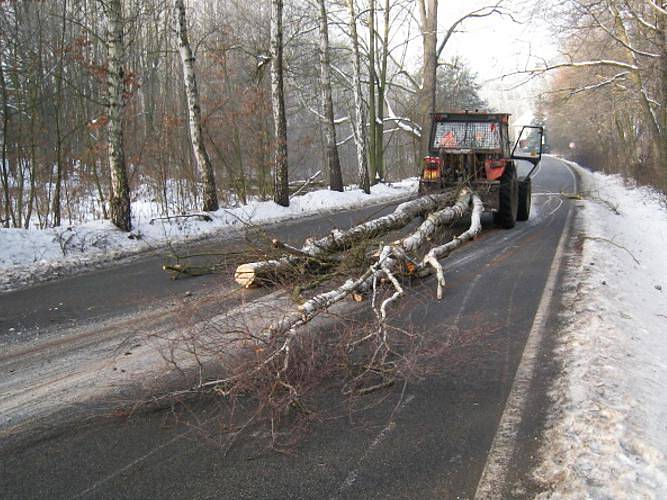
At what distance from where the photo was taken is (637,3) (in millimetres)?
16344

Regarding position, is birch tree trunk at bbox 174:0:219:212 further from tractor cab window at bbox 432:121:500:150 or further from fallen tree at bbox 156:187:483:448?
fallen tree at bbox 156:187:483:448

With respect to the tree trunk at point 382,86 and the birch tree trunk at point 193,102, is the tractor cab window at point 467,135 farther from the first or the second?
the tree trunk at point 382,86

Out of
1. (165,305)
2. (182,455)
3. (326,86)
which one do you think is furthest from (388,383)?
(326,86)

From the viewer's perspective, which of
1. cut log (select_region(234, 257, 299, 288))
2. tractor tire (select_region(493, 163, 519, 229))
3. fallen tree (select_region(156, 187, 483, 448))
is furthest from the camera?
tractor tire (select_region(493, 163, 519, 229))

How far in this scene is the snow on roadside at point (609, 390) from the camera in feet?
9.36

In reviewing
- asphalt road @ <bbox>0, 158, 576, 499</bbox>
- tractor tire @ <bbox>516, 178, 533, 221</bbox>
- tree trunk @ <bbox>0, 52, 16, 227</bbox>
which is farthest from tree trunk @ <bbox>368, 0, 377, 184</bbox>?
asphalt road @ <bbox>0, 158, 576, 499</bbox>

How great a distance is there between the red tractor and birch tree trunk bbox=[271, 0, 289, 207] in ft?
16.0

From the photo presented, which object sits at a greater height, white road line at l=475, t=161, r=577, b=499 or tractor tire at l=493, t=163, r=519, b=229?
tractor tire at l=493, t=163, r=519, b=229

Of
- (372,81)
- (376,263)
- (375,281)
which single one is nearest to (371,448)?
(375,281)

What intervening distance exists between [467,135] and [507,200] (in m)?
1.91

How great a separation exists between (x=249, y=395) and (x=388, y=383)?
1048 millimetres

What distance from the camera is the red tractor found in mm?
11617

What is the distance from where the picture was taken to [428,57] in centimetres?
2175

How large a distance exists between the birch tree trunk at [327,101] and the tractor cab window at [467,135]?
6970 mm
